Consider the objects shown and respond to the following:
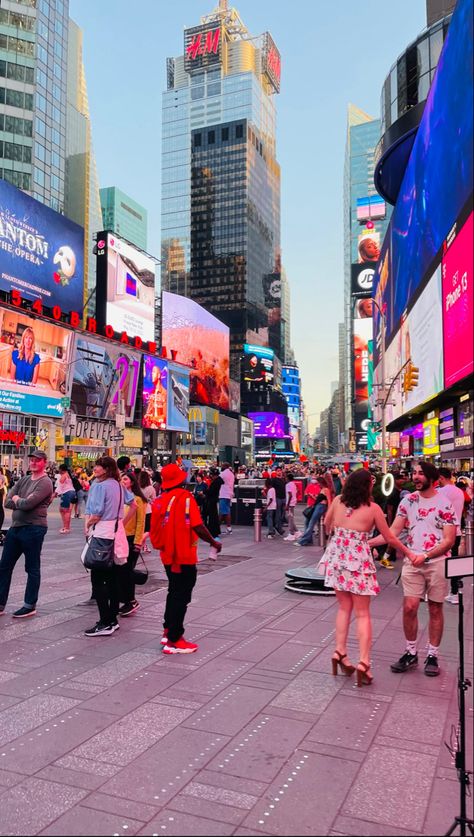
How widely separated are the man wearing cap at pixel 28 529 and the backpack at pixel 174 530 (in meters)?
1.80

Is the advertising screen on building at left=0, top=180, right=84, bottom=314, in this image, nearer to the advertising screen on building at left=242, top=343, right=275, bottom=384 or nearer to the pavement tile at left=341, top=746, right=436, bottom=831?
the pavement tile at left=341, top=746, right=436, bottom=831

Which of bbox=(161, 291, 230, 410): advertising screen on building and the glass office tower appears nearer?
bbox=(161, 291, 230, 410): advertising screen on building

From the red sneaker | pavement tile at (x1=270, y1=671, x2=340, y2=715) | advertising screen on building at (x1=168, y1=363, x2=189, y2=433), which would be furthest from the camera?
advertising screen on building at (x1=168, y1=363, x2=189, y2=433)

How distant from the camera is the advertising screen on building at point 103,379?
54.5 m

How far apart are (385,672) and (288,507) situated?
1322 cm

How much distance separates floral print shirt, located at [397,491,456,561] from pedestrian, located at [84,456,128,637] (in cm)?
318

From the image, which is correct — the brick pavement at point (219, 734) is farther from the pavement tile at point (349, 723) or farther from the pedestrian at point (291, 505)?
the pedestrian at point (291, 505)

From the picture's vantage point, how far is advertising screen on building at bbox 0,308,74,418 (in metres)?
44.8

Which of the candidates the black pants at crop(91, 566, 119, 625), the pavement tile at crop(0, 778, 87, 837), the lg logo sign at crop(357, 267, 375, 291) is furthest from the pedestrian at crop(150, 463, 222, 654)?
the lg logo sign at crop(357, 267, 375, 291)

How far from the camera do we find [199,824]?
10.4 feet

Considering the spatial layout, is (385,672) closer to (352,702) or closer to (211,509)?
(352,702)

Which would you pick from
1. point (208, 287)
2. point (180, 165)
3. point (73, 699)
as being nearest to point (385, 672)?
point (73, 699)

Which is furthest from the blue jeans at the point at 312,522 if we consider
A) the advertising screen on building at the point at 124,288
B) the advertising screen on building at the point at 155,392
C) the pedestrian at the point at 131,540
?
the advertising screen on building at the point at 155,392

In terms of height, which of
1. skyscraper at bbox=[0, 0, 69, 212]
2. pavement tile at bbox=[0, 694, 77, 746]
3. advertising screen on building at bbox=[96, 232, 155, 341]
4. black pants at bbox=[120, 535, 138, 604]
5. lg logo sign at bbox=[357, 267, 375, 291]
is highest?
skyscraper at bbox=[0, 0, 69, 212]
